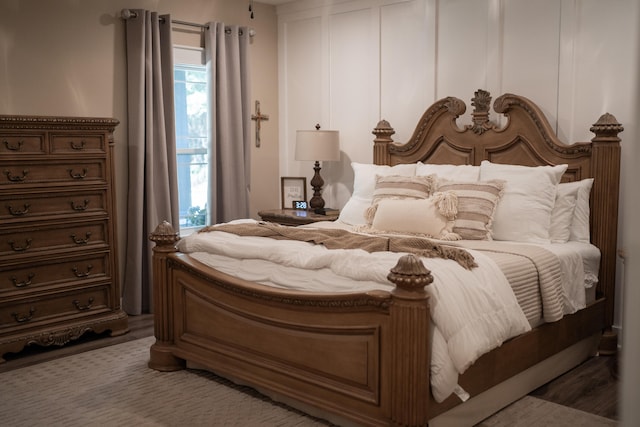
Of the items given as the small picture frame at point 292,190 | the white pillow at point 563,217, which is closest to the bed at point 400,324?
the white pillow at point 563,217

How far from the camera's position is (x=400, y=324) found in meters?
2.46

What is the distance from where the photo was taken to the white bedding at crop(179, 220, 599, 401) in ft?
8.23

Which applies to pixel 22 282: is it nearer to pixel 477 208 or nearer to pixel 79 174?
pixel 79 174

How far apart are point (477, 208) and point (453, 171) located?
0.54 metres

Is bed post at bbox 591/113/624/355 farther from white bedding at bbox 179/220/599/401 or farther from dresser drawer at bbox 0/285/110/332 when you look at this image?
dresser drawer at bbox 0/285/110/332

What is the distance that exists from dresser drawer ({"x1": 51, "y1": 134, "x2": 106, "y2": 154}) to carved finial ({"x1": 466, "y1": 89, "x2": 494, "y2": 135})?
8.01ft

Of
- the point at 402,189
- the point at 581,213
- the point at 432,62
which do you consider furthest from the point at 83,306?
the point at 581,213

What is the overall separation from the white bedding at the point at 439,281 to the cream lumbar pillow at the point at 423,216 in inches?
22.6

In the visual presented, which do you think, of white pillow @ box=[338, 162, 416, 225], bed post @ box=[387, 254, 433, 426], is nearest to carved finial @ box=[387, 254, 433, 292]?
bed post @ box=[387, 254, 433, 426]

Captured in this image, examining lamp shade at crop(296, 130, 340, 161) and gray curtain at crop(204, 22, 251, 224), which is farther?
gray curtain at crop(204, 22, 251, 224)

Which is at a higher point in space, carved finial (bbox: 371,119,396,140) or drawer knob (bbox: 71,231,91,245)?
carved finial (bbox: 371,119,396,140)

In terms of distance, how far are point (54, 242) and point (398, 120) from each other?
102 inches

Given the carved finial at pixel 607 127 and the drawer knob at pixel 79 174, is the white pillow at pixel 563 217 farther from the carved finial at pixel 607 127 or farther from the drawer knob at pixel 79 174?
the drawer knob at pixel 79 174

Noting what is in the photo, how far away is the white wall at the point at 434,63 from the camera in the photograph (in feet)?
12.7
